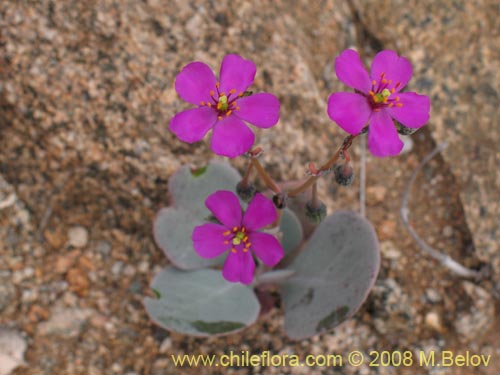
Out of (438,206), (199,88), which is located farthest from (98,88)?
(438,206)

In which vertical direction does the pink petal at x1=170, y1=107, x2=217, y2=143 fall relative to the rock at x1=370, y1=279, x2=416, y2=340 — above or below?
above

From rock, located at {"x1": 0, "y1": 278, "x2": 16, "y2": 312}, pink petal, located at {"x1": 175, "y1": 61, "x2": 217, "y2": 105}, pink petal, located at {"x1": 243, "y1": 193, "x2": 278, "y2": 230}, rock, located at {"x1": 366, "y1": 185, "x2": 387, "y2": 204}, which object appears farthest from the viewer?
rock, located at {"x1": 366, "y1": 185, "x2": 387, "y2": 204}

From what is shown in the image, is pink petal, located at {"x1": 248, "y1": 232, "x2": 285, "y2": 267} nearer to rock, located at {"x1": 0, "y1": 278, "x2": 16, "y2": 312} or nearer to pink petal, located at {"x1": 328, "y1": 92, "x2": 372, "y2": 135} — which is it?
pink petal, located at {"x1": 328, "y1": 92, "x2": 372, "y2": 135}

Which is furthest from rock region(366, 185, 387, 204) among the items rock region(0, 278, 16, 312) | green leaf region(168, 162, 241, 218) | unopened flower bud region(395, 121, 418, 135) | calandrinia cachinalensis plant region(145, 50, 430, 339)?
rock region(0, 278, 16, 312)

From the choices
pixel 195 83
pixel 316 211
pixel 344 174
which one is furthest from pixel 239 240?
pixel 195 83

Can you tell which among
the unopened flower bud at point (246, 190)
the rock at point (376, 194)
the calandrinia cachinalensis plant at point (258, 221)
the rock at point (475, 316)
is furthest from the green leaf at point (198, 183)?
the rock at point (475, 316)

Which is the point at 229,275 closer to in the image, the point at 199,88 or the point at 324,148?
the point at 199,88
